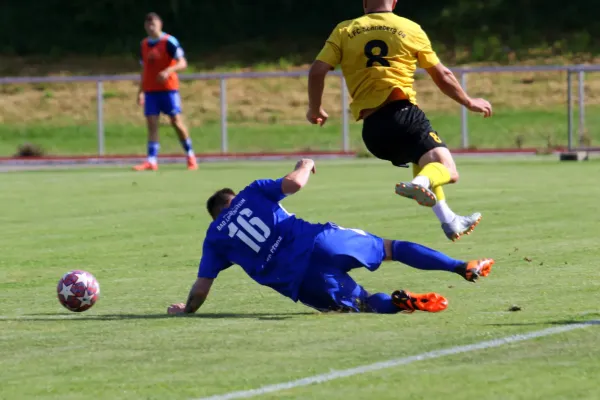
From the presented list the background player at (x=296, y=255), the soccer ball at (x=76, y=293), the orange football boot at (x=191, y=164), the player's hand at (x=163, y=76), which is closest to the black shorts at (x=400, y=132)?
the background player at (x=296, y=255)

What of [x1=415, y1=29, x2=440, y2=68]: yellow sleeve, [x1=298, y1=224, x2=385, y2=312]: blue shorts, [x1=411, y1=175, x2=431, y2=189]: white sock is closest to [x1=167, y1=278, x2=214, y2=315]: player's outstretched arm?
[x1=298, y1=224, x2=385, y2=312]: blue shorts

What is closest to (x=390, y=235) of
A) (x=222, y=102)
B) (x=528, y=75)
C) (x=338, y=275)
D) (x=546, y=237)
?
(x=546, y=237)

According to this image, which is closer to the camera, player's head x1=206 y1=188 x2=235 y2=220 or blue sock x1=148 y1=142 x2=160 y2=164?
player's head x1=206 y1=188 x2=235 y2=220

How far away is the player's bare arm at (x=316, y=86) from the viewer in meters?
10.7

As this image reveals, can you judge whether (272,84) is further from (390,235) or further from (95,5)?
(390,235)

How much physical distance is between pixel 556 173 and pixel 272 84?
2130 centimetres

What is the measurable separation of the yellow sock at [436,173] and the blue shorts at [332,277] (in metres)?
1.46

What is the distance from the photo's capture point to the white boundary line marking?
662cm

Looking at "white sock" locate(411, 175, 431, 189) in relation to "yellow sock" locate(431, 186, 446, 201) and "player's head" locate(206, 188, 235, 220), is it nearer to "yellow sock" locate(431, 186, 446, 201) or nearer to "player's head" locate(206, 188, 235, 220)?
"yellow sock" locate(431, 186, 446, 201)

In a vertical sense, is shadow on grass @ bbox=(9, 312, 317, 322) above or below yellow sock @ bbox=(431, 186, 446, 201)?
below

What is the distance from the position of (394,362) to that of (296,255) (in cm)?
202

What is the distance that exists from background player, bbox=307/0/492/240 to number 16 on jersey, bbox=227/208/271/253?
5.95 feet

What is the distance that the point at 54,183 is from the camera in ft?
74.4

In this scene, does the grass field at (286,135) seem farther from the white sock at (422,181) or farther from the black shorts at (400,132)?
the white sock at (422,181)
